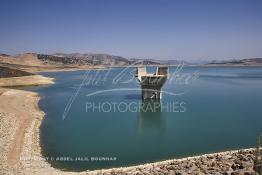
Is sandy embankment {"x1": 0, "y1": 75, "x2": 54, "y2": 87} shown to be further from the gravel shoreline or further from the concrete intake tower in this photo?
the gravel shoreline

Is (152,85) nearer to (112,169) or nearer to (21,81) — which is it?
(112,169)

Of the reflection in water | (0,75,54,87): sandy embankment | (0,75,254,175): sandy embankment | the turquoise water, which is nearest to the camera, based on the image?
(0,75,254,175): sandy embankment

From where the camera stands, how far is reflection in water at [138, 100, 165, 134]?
32847 millimetres

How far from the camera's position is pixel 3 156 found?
20.7 m

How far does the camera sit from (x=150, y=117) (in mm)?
39219

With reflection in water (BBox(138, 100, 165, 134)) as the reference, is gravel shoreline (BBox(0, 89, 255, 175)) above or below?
above

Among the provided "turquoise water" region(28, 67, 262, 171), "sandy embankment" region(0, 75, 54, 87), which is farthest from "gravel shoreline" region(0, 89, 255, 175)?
"sandy embankment" region(0, 75, 54, 87)

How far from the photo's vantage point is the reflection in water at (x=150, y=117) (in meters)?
32.8

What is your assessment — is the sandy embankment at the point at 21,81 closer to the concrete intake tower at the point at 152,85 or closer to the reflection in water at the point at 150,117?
the concrete intake tower at the point at 152,85

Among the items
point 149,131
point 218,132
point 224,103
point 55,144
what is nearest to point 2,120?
point 55,144

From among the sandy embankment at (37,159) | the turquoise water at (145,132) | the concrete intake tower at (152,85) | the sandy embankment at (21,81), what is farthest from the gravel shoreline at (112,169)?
the sandy embankment at (21,81)

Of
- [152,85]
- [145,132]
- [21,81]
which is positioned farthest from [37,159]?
[21,81]

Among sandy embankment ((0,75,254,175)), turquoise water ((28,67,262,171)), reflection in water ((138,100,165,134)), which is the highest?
sandy embankment ((0,75,254,175))

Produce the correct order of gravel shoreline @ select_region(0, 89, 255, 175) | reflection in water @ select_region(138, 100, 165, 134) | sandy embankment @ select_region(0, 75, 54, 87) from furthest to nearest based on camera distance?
sandy embankment @ select_region(0, 75, 54, 87) < reflection in water @ select_region(138, 100, 165, 134) < gravel shoreline @ select_region(0, 89, 255, 175)
